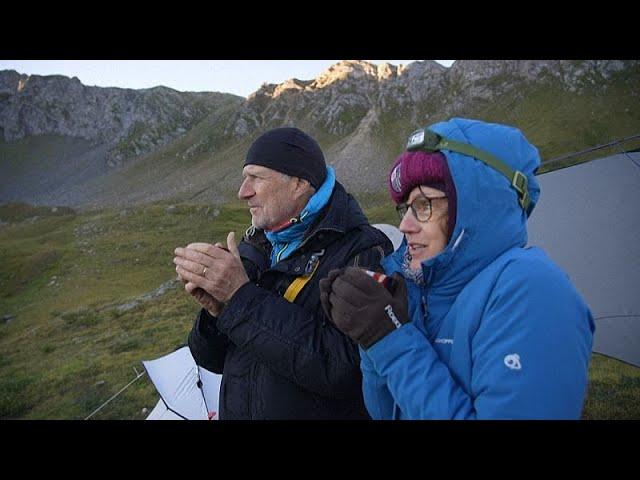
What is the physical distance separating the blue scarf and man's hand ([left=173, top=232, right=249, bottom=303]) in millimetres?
398

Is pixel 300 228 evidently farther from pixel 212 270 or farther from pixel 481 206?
pixel 481 206

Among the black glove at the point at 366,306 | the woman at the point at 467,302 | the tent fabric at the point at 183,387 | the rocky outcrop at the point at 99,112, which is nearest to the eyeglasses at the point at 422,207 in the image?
the woman at the point at 467,302

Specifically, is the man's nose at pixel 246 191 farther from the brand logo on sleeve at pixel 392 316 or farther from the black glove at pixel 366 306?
the brand logo on sleeve at pixel 392 316

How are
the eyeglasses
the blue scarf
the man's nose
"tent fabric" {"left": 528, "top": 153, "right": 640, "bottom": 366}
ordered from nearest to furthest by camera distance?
the eyeglasses < the blue scarf < the man's nose < "tent fabric" {"left": 528, "top": 153, "right": 640, "bottom": 366}

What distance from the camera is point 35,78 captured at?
470ft

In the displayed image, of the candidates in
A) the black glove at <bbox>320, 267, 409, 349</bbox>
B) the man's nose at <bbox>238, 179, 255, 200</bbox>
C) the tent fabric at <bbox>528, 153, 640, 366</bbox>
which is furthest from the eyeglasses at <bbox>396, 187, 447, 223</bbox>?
the tent fabric at <bbox>528, 153, 640, 366</bbox>

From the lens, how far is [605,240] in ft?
25.4

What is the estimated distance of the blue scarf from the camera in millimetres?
2645

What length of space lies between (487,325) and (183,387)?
728 centimetres

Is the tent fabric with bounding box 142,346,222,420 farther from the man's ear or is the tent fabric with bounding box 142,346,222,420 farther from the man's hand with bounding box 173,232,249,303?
the man's ear

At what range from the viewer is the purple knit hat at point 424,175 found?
164 centimetres

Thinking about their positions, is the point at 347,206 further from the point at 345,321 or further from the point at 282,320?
the point at 345,321

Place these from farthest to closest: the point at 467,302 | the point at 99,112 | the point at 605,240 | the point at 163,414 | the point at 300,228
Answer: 1. the point at 99,112
2. the point at 605,240
3. the point at 163,414
4. the point at 300,228
5. the point at 467,302

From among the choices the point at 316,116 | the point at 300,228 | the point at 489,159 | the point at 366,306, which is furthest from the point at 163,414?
the point at 316,116
